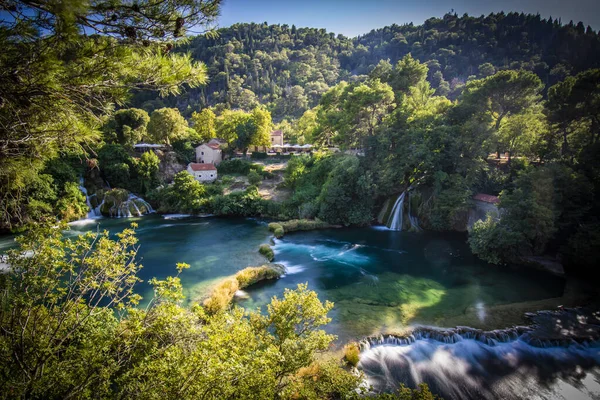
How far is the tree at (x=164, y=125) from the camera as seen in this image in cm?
4712

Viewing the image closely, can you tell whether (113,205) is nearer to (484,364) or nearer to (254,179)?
(254,179)

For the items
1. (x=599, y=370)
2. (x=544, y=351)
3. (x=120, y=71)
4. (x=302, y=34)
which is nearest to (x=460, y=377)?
(x=544, y=351)

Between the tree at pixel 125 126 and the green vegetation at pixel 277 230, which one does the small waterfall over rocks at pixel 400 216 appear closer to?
the green vegetation at pixel 277 230

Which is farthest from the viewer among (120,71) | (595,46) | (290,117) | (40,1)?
(290,117)

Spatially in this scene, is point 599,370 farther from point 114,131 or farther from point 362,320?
point 114,131

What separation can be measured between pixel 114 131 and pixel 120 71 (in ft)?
140

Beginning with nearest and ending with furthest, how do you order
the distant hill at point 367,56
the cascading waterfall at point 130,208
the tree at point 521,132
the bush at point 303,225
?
the tree at point 521,132 < the bush at point 303,225 < the cascading waterfall at point 130,208 < the distant hill at point 367,56

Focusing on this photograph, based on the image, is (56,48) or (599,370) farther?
(599,370)

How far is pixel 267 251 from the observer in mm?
23016

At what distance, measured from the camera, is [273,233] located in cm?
2844

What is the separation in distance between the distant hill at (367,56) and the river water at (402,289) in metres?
66.9

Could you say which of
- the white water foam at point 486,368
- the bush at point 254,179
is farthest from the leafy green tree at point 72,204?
the white water foam at point 486,368

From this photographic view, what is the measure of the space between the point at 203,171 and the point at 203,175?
590mm

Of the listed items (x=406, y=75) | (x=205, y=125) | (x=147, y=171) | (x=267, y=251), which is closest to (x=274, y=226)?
(x=267, y=251)
